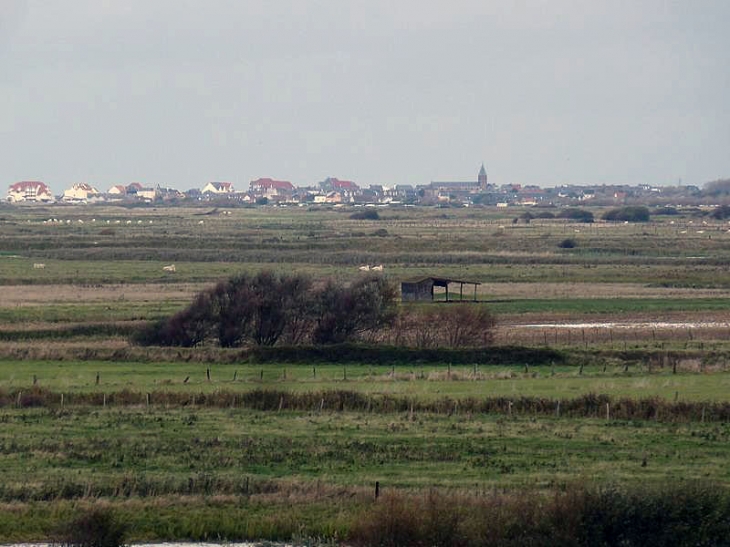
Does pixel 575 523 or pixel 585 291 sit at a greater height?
pixel 575 523

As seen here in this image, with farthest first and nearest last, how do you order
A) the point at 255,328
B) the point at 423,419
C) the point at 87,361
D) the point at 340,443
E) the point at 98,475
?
the point at 255,328 < the point at 87,361 < the point at 423,419 < the point at 340,443 < the point at 98,475

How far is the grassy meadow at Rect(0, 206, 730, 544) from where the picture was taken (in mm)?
21656

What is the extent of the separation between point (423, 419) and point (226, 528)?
9.29m

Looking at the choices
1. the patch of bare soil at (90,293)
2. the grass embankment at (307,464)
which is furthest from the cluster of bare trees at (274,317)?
the grass embankment at (307,464)

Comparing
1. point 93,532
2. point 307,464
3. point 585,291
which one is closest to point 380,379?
point 307,464

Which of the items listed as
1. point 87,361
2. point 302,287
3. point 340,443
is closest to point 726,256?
point 302,287

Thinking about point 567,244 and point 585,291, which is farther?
point 567,244

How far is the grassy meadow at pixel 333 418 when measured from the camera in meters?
21.7

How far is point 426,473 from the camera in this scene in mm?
23500

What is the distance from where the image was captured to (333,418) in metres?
29.5

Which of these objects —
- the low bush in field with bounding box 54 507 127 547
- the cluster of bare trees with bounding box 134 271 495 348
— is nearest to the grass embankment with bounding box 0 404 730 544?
the low bush in field with bounding box 54 507 127 547

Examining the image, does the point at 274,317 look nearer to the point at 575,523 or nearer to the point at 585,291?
the point at 585,291

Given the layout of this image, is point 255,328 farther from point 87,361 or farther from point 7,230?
point 7,230

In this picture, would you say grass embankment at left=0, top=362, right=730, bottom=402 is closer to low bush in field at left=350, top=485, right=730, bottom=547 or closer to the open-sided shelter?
low bush in field at left=350, top=485, right=730, bottom=547
